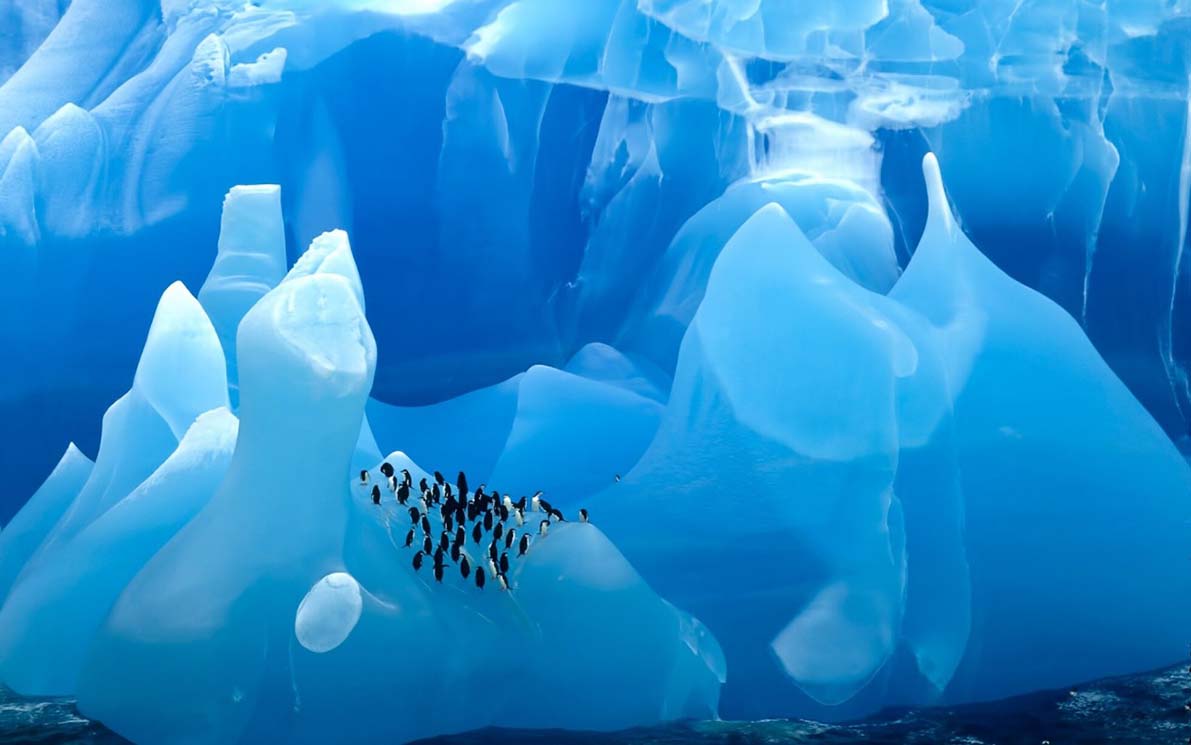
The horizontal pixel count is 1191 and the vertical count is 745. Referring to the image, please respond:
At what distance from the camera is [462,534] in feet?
28.6

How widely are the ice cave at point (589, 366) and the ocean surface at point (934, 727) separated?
0.27 ft

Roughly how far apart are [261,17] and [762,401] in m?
7.44

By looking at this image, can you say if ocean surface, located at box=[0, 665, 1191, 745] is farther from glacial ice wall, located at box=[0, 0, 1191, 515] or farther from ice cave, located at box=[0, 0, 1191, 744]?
glacial ice wall, located at box=[0, 0, 1191, 515]

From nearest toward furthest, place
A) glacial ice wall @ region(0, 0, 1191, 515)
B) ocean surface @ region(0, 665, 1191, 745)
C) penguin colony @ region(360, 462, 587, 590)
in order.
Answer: ocean surface @ region(0, 665, 1191, 745)
penguin colony @ region(360, 462, 587, 590)
glacial ice wall @ region(0, 0, 1191, 515)

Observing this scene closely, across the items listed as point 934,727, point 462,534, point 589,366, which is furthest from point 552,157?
point 934,727

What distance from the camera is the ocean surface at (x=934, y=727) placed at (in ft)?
26.1

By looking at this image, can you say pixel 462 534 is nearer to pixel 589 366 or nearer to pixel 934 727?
pixel 934 727

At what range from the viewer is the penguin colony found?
342 inches

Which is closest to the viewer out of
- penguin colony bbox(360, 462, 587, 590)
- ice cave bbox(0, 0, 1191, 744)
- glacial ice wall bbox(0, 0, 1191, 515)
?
ice cave bbox(0, 0, 1191, 744)

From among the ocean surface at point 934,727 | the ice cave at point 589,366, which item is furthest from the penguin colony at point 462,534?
the ocean surface at point 934,727

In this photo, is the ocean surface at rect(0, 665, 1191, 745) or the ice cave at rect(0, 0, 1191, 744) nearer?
the ocean surface at rect(0, 665, 1191, 745)

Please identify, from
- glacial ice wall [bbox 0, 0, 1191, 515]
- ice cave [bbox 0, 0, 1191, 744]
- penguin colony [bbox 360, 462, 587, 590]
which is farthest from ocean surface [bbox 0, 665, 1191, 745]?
glacial ice wall [bbox 0, 0, 1191, 515]

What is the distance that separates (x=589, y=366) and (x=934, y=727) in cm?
624

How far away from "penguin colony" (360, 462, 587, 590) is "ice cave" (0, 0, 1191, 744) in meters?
0.04
